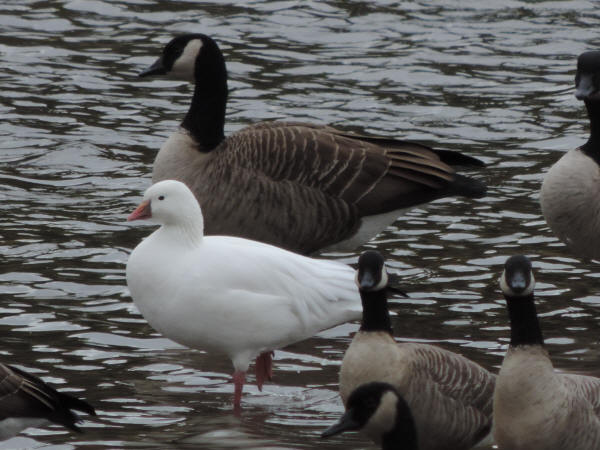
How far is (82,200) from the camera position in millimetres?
12477

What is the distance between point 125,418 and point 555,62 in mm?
9904

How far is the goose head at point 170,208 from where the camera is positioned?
28.1 feet

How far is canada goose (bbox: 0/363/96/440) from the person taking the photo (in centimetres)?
701

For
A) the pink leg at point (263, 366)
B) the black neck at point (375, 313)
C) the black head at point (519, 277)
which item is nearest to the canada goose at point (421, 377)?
the black neck at point (375, 313)

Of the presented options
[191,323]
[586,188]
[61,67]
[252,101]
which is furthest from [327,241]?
[61,67]

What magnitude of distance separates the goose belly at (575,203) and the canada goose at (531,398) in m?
3.25

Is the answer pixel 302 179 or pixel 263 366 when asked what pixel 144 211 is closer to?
pixel 263 366

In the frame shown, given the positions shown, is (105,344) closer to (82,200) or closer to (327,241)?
(327,241)

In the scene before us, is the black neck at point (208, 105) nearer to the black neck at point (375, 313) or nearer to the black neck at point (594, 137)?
the black neck at point (594, 137)

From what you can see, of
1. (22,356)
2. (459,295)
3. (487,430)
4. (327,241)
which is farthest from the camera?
(327,241)

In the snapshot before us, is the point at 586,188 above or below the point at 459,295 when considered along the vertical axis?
above

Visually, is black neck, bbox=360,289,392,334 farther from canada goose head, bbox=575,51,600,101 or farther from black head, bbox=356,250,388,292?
canada goose head, bbox=575,51,600,101

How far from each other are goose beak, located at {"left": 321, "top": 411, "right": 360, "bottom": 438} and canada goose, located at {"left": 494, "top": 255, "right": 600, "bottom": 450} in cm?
100

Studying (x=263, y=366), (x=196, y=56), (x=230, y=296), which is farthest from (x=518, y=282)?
(x=196, y=56)
